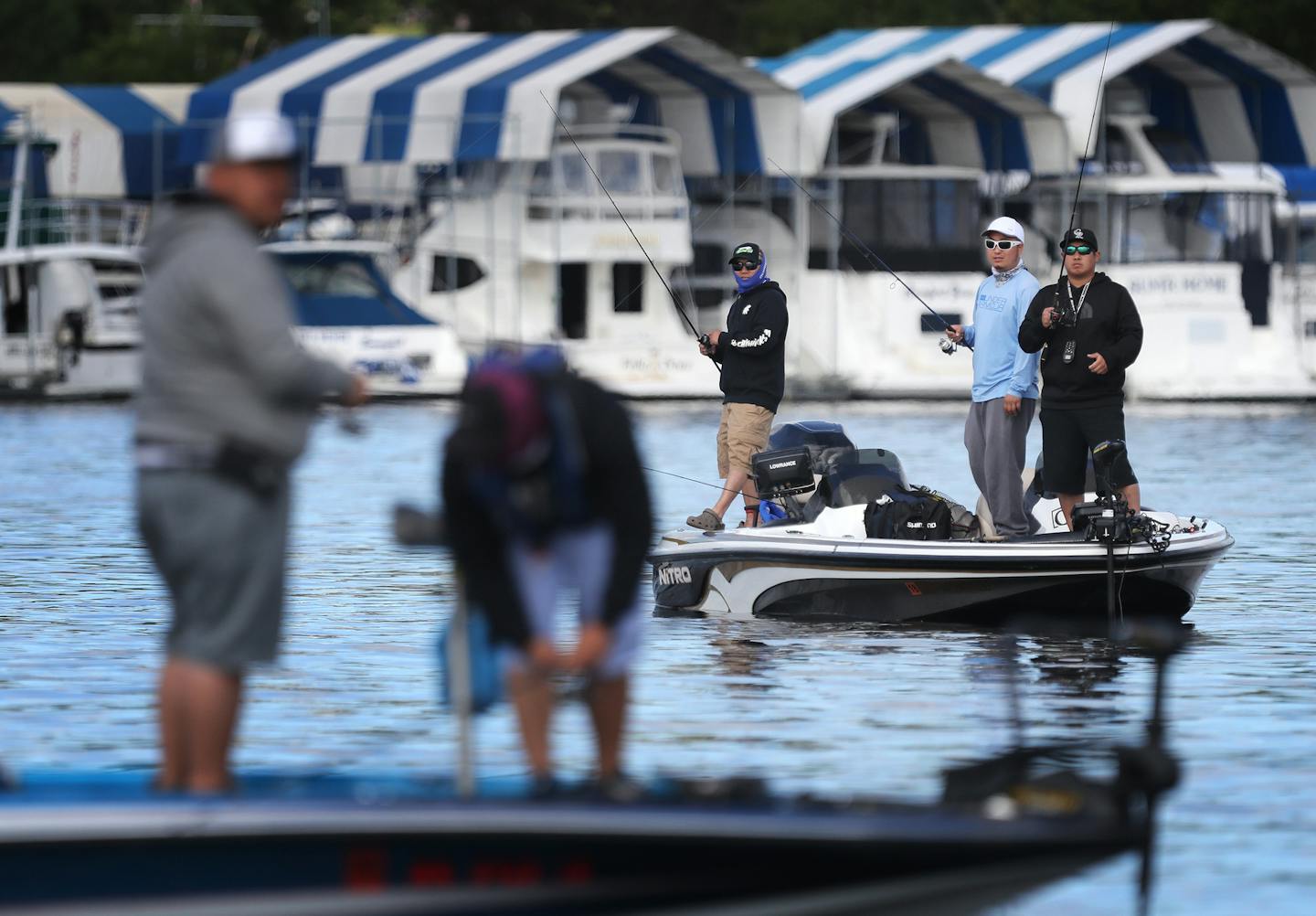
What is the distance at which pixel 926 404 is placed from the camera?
4109 cm

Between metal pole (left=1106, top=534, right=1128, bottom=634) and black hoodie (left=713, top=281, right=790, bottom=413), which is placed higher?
black hoodie (left=713, top=281, right=790, bottom=413)

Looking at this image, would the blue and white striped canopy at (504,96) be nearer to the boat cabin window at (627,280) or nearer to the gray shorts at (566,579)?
the boat cabin window at (627,280)

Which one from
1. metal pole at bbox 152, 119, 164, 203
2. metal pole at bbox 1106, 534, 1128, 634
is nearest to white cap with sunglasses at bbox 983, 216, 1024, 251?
metal pole at bbox 1106, 534, 1128, 634

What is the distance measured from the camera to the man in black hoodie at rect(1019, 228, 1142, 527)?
12281 millimetres

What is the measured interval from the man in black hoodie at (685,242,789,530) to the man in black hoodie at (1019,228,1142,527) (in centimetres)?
189

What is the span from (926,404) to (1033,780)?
35077 mm

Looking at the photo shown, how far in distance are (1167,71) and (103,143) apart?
66.2ft

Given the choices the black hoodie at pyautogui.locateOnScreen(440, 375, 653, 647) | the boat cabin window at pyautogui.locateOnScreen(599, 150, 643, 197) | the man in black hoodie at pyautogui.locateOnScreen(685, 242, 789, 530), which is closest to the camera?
the black hoodie at pyautogui.locateOnScreen(440, 375, 653, 647)

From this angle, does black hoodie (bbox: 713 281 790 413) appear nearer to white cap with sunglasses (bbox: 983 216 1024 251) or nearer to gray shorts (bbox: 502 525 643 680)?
white cap with sunglasses (bbox: 983 216 1024 251)

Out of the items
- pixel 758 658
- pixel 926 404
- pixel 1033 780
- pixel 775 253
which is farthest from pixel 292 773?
pixel 775 253

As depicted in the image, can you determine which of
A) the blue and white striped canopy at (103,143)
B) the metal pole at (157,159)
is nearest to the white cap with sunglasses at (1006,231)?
the metal pole at (157,159)

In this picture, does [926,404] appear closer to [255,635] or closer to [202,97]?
[202,97]

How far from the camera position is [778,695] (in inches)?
416

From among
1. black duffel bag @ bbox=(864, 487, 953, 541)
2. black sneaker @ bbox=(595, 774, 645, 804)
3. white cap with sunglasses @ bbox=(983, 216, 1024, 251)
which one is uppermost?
white cap with sunglasses @ bbox=(983, 216, 1024, 251)
